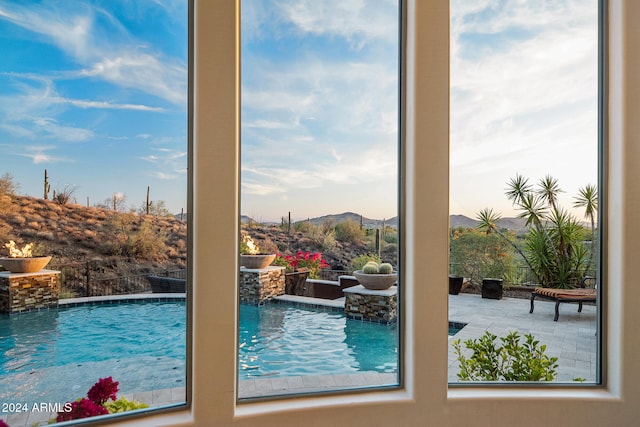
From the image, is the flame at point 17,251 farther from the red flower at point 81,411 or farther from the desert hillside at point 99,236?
the red flower at point 81,411

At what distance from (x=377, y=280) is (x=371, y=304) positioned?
0.75ft

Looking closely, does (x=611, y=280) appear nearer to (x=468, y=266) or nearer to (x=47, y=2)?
(x=468, y=266)

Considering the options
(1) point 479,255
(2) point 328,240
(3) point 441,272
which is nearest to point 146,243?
(2) point 328,240

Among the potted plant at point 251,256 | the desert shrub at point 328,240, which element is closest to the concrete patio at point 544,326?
the desert shrub at point 328,240

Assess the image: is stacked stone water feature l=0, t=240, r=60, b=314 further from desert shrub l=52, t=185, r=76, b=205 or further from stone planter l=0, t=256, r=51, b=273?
desert shrub l=52, t=185, r=76, b=205

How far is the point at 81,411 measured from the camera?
244 cm

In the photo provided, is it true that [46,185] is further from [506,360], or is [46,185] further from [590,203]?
[590,203]

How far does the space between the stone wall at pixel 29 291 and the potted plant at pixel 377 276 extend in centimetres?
210

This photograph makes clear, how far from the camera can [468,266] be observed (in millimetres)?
3111

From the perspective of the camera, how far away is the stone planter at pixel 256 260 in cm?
296

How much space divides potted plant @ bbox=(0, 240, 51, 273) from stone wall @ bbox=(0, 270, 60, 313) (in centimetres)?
5

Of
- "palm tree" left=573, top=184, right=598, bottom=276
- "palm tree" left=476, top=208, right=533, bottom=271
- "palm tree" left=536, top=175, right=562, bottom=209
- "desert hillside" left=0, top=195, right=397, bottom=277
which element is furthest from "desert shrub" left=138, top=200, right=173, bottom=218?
"palm tree" left=573, top=184, right=598, bottom=276

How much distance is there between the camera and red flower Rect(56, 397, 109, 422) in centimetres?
242

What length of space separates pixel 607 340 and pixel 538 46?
2.20 metres
